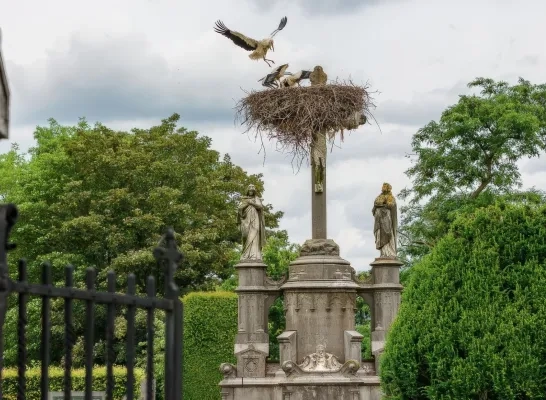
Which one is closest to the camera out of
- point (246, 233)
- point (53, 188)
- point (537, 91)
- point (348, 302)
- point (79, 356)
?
point (348, 302)

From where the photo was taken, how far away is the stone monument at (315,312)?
2323 centimetres

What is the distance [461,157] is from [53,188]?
13473 millimetres

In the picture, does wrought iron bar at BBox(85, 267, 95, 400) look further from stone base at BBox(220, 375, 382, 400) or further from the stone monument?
the stone monument

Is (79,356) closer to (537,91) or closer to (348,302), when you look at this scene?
(348,302)

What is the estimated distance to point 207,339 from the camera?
2944 centimetres

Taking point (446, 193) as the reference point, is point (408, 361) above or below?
below

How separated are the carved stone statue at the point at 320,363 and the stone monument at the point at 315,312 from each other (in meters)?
0.02

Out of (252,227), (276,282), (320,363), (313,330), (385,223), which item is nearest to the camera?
(320,363)

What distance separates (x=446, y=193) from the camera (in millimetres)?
35094

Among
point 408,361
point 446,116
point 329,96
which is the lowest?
point 408,361

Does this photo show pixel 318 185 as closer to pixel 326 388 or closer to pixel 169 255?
pixel 326 388

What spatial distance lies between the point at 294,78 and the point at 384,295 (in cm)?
503

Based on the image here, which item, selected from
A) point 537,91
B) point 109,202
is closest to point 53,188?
point 109,202

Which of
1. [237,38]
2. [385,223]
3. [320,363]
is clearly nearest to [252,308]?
[320,363]
